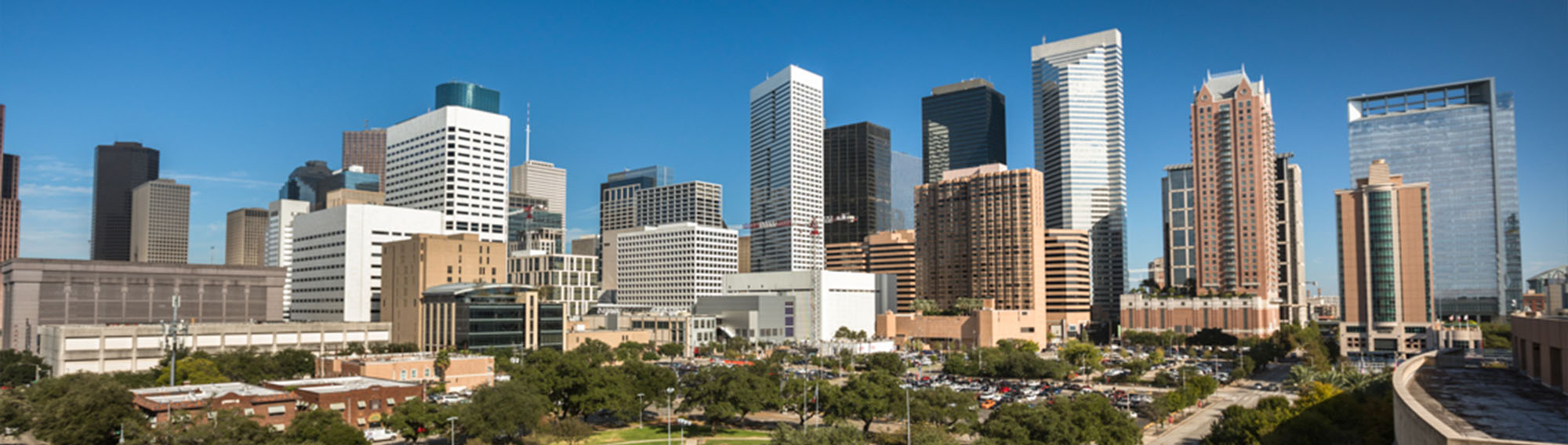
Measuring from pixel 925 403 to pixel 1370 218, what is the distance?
519ft

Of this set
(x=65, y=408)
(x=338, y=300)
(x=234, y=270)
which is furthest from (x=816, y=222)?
(x=65, y=408)

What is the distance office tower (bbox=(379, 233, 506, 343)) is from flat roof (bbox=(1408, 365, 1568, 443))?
147 metres

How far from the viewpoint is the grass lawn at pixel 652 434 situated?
265 ft

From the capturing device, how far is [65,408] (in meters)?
68.8

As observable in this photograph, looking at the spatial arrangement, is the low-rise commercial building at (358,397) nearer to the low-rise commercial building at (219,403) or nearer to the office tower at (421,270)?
the low-rise commercial building at (219,403)

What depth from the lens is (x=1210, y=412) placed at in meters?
101

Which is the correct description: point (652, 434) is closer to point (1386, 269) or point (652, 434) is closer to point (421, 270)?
point (421, 270)

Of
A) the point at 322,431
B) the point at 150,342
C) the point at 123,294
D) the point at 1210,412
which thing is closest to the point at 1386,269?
the point at 1210,412

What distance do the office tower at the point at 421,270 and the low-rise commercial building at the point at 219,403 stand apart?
7842cm

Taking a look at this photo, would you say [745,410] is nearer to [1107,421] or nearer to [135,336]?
[1107,421]

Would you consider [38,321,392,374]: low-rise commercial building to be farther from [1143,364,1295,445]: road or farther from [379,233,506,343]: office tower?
[1143,364,1295,445]: road

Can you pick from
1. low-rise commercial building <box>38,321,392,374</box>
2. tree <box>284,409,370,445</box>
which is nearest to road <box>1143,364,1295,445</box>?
tree <box>284,409,370,445</box>

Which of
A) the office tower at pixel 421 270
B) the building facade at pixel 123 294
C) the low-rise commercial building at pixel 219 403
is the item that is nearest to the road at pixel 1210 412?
the low-rise commercial building at pixel 219 403

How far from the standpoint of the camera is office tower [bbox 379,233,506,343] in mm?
168125
